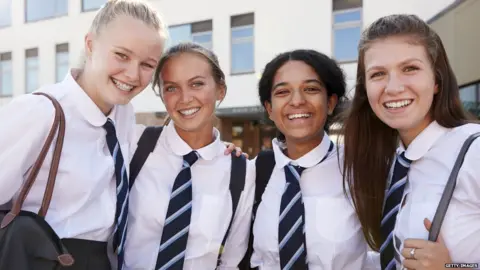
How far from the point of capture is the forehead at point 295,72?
233 centimetres

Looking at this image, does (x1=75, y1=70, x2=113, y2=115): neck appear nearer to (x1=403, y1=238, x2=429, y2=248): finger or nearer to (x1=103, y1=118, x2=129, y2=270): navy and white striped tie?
(x1=103, y1=118, x2=129, y2=270): navy and white striped tie

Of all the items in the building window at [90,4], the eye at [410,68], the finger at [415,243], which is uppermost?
the building window at [90,4]

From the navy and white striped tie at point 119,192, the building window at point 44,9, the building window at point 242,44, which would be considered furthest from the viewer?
the building window at point 44,9

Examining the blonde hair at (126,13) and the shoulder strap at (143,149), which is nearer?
the blonde hair at (126,13)

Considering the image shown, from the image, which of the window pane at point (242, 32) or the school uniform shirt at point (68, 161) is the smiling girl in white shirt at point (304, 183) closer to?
the school uniform shirt at point (68, 161)

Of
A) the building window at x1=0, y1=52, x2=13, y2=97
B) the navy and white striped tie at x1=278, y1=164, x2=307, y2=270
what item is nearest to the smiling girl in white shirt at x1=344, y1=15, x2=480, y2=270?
the navy and white striped tie at x1=278, y1=164, x2=307, y2=270

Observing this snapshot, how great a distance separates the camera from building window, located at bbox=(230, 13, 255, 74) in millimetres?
11719

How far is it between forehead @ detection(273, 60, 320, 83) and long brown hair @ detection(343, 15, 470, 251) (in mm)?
306

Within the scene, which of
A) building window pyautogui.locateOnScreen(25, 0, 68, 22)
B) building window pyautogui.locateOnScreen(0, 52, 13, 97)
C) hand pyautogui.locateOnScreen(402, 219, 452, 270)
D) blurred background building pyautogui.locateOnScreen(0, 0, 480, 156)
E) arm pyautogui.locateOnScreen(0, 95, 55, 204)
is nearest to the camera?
hand pyautogui.locateOnScreen(402, 219, 452, 270)

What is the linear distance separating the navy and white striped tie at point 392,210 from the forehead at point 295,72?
2.23 feet

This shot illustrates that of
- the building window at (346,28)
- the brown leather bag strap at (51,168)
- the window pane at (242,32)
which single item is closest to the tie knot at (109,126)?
the brown leather bag strap at (51,168)

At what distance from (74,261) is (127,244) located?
444mm

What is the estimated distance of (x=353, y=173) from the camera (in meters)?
2.10

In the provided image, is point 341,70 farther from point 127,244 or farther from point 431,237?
point 127,244
